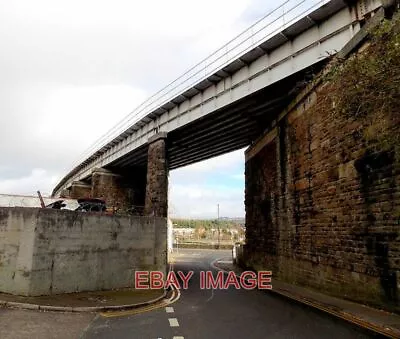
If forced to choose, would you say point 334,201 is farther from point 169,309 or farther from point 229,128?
point 229,128

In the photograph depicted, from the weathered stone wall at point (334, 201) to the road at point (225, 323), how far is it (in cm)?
262

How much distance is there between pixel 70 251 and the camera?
14.5 m

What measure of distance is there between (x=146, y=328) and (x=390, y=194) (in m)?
8.15

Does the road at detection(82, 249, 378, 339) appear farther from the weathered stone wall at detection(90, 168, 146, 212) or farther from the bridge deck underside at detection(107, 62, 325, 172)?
the weathered stone wall at detection(90, 168, 146, 212)

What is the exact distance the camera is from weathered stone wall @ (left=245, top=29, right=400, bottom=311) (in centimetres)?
1163

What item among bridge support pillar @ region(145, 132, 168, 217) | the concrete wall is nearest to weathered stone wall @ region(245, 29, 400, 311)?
bridge support pillar @ region(145, 132, 168, 217)

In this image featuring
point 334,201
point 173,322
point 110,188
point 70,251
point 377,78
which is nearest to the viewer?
point 377,78

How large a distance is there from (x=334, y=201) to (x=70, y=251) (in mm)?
10538

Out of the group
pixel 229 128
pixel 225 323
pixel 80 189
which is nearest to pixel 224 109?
pixel 229 128

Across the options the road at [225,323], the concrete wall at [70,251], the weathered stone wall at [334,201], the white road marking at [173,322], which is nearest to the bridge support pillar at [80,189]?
the weathered stone wall at [334,201]

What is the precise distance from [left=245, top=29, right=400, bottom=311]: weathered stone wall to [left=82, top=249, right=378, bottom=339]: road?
103 inches

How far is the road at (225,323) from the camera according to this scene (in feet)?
28.4

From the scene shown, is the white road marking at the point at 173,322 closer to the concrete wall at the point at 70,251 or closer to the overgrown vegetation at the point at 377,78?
the concrete wall at the point at 70,251

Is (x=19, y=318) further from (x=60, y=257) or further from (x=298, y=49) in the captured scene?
(x=298, y=49)
